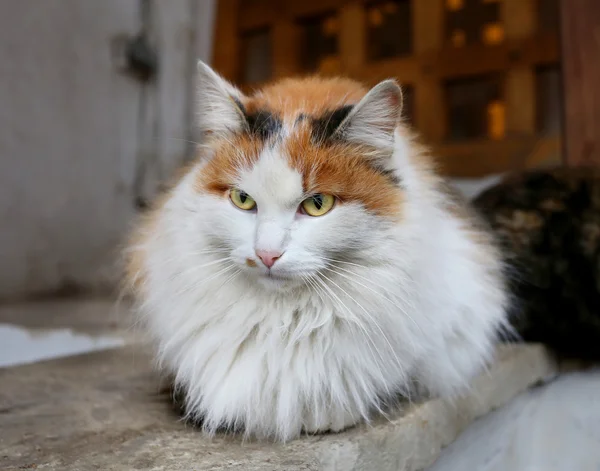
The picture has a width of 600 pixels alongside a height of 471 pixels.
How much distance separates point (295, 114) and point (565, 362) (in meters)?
1.33

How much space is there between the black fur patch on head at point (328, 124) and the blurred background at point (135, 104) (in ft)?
3.67

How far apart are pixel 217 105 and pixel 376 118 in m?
0.32

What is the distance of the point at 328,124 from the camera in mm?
1025

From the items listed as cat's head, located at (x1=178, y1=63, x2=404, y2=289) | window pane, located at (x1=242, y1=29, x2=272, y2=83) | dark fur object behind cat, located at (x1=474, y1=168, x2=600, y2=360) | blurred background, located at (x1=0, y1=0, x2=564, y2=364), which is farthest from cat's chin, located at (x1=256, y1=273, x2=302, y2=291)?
window pane, located at (x1=242, y1=29, x2=272, y2=83)

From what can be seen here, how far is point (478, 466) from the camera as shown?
1231 mm

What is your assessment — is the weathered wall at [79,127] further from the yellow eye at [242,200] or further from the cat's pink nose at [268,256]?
the cat's pink nose at [268,256]

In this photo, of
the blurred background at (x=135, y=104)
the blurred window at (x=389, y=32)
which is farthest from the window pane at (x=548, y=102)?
the blurred window at (x=389, y=32)

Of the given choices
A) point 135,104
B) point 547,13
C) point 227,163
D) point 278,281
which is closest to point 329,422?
point 278,281

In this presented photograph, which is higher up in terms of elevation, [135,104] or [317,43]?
[317,43]

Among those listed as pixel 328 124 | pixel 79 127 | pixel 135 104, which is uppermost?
pixel 135 104

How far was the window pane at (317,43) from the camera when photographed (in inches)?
136

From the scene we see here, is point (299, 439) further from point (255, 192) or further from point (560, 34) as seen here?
point (560, 34)

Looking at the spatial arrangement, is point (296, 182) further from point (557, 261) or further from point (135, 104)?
point (135, 104)

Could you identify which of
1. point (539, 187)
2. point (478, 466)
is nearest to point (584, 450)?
point (478, 466)
